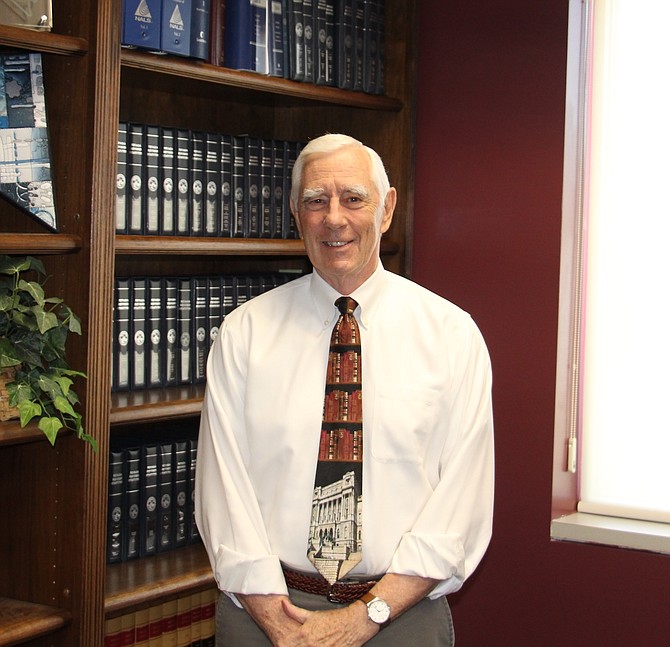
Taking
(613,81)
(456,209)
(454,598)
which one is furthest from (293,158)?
(454,598)

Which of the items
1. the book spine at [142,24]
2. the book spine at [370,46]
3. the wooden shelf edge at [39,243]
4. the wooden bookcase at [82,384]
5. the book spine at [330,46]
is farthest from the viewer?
the book spine at [370,46]

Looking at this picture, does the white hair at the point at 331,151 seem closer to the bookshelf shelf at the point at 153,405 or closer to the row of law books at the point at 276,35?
the row of law books at the point at 276,35

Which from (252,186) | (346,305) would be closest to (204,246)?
(252,186)

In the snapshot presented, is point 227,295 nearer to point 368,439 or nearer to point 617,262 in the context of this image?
point 368,439

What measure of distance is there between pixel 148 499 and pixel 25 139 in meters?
0.95

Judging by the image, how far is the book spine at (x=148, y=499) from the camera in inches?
100

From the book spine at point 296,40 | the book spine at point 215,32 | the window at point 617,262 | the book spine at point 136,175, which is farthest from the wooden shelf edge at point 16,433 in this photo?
the window at point 617,262

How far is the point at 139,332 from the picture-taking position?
2533 mm

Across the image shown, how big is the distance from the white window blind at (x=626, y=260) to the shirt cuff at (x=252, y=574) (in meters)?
1.26

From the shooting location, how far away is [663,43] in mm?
2715

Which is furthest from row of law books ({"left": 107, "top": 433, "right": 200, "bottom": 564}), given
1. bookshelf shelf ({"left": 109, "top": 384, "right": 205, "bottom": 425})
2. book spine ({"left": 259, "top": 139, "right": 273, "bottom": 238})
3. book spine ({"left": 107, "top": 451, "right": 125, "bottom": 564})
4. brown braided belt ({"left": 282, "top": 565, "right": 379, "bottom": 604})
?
brown braided belt ({"left": 282, "top": 565, "right": 379, "bottom": 604})

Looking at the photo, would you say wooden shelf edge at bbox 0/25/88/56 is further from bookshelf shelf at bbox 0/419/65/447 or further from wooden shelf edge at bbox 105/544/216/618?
wooden shelf edge at bbox 105/544/216/618

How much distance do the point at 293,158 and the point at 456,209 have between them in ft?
1.64

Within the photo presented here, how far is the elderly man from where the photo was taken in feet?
6.17
